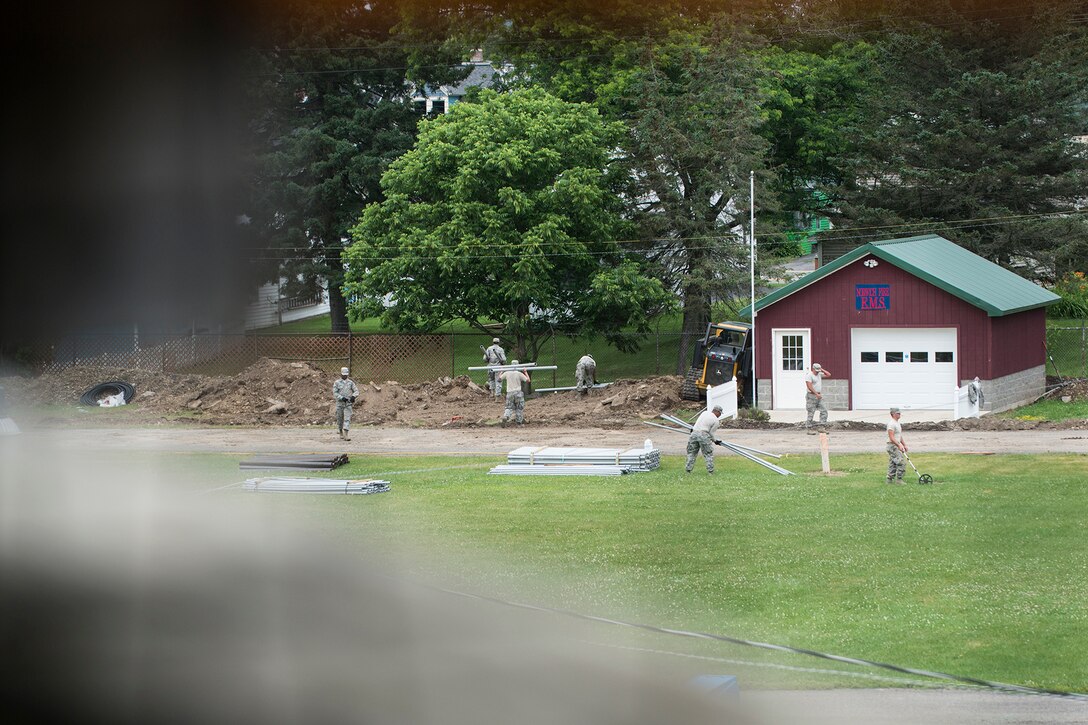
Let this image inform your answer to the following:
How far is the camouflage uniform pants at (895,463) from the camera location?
1641 centimetres

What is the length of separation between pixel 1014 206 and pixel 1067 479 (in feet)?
68.4

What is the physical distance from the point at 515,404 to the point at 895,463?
10.5m

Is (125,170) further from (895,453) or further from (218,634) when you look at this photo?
(895,453)

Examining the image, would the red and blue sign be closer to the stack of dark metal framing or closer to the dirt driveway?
the dirt driveway

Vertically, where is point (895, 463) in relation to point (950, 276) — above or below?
below

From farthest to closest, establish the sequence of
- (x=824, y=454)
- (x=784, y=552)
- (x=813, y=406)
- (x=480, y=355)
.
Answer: (x=480, y=355), (x=813, y=406), (x=824, y=454), (x=784, y=552)

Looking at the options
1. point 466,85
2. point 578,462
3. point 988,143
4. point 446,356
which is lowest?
point 578,462

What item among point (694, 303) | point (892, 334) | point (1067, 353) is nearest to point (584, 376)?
point (694, 303)

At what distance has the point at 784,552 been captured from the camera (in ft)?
39.9

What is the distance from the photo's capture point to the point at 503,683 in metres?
3.86

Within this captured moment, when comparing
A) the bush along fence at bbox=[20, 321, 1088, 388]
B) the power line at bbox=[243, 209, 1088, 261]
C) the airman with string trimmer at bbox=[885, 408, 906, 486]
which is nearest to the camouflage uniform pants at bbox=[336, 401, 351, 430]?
the bush along fence at bbox=[20, 321, 1088, 388]

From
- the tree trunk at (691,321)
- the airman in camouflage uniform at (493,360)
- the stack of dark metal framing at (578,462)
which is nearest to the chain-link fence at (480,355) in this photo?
the tree trunk at (691,321)

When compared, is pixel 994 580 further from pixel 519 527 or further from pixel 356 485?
pixel 356 485

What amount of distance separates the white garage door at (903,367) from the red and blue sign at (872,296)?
0.56 m
